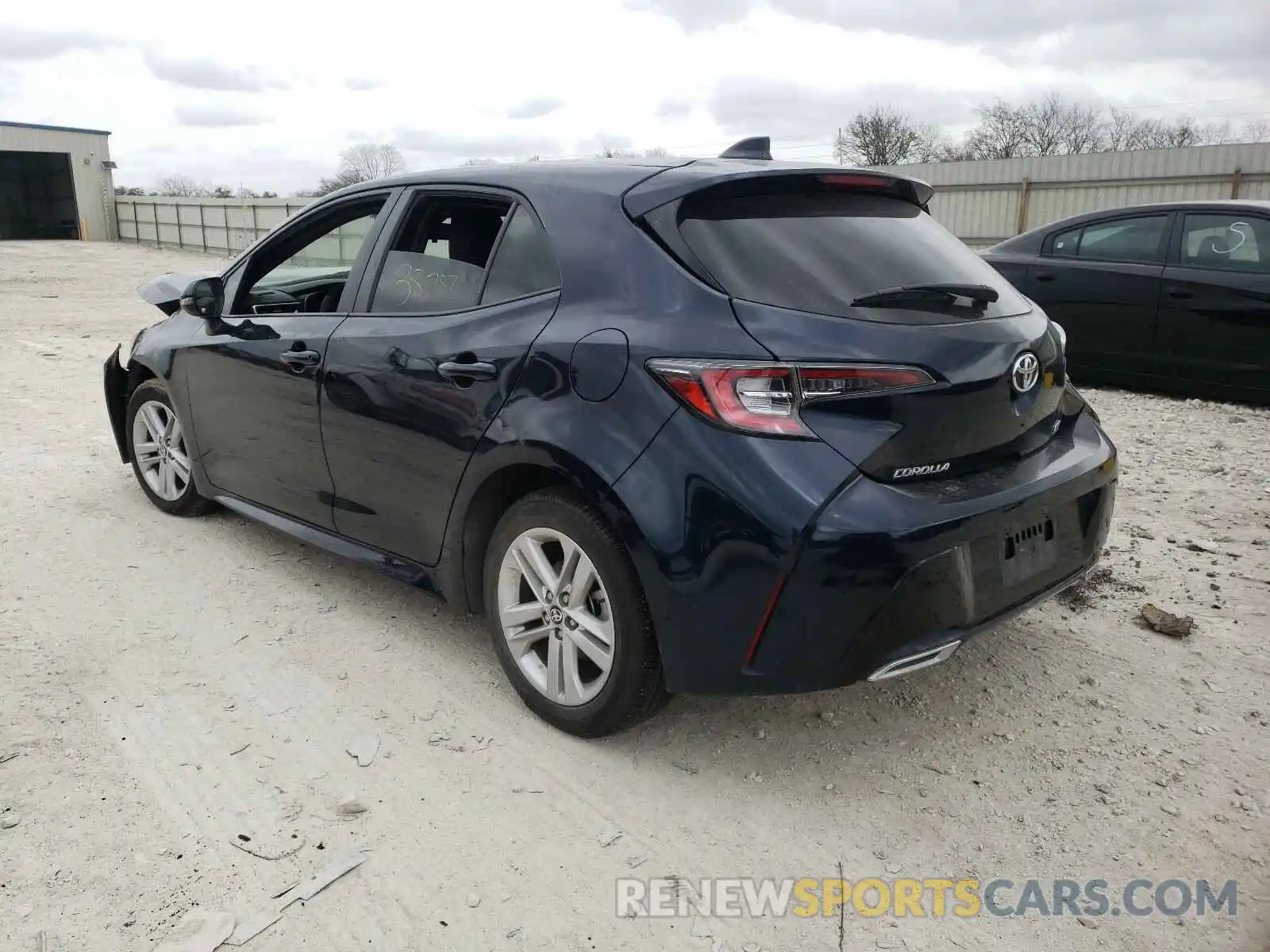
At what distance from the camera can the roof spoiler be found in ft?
11.2

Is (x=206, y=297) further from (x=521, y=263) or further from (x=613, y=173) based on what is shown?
A: (x=613, y=173)

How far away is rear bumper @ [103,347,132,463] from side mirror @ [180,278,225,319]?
115cm

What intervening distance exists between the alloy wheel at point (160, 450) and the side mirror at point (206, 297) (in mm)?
645

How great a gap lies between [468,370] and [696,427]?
0.87 m

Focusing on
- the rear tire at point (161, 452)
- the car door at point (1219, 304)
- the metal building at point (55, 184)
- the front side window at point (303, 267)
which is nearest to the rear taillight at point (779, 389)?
the front side window at point (303, 267)

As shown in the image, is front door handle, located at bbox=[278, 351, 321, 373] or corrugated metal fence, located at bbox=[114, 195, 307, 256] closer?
front door handle, located at bbox=[278, 351, 321, 373]

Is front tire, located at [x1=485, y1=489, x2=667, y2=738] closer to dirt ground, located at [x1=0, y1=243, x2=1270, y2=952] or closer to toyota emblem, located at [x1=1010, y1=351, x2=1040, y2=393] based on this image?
dirt ground, located at [x1=0, y1=243, x2=1270, y2=952]

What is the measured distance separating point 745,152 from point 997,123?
49.3m

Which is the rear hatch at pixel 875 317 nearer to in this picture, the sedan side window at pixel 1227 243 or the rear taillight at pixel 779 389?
the rear taillight at pixel 779 389

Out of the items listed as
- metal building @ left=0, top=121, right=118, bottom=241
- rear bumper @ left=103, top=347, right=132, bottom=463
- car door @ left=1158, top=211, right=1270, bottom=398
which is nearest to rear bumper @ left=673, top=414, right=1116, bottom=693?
rear bumper @ left=103, top=347, right=132, bottom=463

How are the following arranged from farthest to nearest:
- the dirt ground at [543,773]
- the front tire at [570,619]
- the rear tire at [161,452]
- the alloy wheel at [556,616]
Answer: the rear tire at [161,452]
the alloy wheel at [556,616]
the front tire at [570,619]
the dirt ground at [543,773]

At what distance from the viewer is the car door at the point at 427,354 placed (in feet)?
9.85

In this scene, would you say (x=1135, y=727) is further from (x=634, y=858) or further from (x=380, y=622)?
(x=380, y=622)

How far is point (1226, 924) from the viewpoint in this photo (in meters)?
2.23
